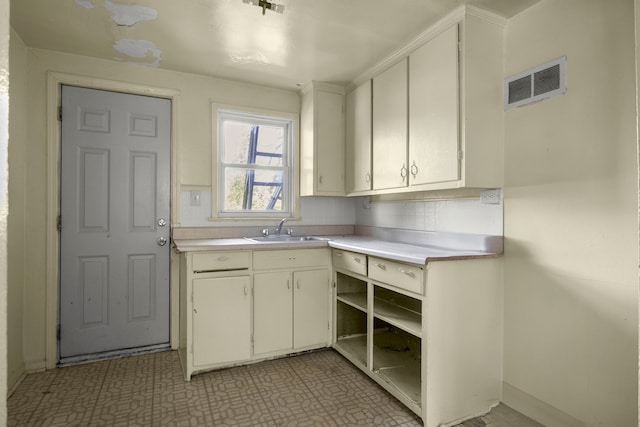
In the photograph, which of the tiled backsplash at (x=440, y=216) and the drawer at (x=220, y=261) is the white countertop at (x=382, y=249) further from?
the tiled backsplash at (x=440, y=216)

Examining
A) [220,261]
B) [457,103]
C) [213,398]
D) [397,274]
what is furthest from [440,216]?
[213,398]

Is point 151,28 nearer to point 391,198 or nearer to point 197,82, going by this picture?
point 197,82

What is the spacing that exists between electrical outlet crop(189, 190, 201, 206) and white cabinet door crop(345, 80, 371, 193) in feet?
4.74

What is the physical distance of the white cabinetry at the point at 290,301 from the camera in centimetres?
271

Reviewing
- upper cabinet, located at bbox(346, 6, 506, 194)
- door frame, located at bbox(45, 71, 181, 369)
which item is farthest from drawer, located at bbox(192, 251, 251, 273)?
upper cabinet, located at bbox(346, 6, 506, 194)

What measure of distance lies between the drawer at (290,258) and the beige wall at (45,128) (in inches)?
39.0

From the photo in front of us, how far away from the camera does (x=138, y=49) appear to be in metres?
2.64

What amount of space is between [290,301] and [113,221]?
1653 mm

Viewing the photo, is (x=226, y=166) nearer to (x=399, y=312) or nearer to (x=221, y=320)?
(x=221, y=320)

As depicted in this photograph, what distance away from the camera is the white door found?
2738 millimetres

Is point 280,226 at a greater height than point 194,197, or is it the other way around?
point 194,197

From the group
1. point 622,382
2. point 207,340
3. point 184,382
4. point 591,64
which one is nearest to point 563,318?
point 622,382

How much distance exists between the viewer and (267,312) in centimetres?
273

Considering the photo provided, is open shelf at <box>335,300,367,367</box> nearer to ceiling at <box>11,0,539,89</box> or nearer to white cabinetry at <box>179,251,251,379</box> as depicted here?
white cabinetry at <box>179,251,251,379</box>
